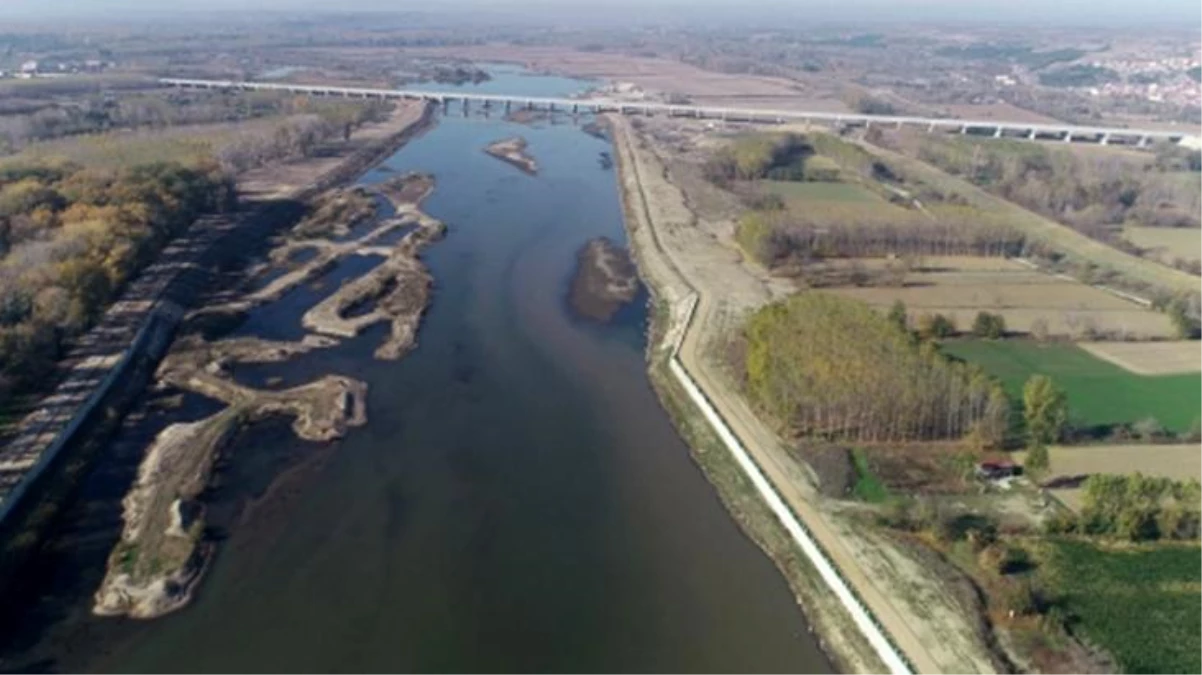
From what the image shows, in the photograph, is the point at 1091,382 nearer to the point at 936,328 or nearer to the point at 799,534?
the point at 936,328

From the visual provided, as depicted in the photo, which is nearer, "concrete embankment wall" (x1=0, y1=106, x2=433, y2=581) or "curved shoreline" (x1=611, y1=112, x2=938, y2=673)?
"curved shoreline" (x1=611, y1=112, x2=938, y2=673)

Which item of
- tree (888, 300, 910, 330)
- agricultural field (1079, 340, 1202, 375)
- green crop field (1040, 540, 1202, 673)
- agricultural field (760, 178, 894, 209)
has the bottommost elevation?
green crop field (1040, 540, 1202, 673)

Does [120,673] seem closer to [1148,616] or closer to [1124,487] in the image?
[1148,616]

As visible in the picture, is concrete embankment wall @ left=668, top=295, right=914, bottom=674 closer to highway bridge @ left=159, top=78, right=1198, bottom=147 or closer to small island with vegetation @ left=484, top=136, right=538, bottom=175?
small island with vegetation @ left=484, top=136, right=538, bottom=175

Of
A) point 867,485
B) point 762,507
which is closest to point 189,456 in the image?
point 762,507

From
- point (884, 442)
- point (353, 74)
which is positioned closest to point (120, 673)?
point (884, 442)

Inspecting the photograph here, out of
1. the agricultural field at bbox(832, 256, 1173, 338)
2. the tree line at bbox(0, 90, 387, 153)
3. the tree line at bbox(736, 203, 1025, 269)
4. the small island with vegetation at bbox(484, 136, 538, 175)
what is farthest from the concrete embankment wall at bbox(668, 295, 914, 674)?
the tree line at bbox(0, 90, 387, 153)

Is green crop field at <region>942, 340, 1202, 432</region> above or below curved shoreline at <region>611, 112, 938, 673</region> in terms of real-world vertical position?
above
